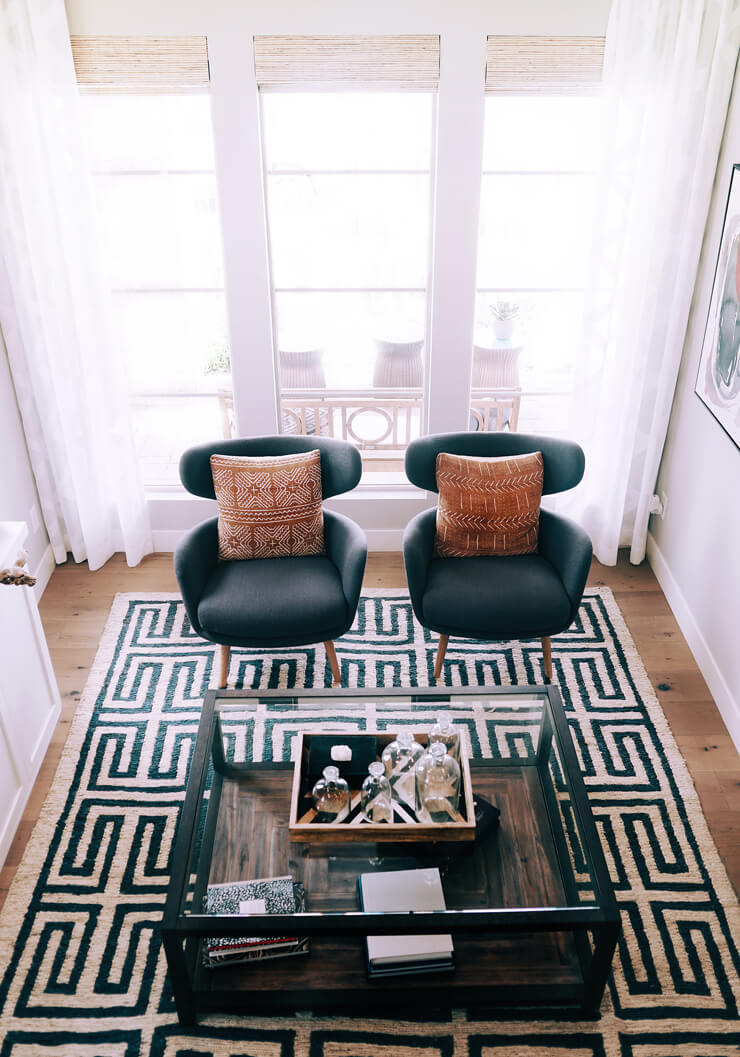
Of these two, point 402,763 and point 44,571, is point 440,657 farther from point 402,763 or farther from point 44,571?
point 44,571

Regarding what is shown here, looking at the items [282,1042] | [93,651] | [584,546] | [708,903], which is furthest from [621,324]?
[282,1042]

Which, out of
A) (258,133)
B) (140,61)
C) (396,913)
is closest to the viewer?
(396,913)

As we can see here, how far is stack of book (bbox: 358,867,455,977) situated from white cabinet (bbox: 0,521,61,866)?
3.85ft

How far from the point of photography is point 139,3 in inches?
117

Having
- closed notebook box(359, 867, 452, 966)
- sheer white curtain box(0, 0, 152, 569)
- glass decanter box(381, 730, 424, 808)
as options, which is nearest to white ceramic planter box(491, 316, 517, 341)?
sheer white curtain box(0, 0, 152, 569)

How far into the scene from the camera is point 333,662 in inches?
121

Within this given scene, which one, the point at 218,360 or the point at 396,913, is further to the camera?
the point at 218,360

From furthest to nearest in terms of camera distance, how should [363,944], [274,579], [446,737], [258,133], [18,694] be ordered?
[258,133]
[274,579]
[18,694]
[446,737]
[363,944]

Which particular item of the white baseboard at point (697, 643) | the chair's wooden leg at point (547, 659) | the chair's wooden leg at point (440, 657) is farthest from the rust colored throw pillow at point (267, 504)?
the white baseboard at point (697, 643)

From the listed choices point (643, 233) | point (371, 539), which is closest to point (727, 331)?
point (643, 233)

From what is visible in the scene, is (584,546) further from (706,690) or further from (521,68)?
(521,68)

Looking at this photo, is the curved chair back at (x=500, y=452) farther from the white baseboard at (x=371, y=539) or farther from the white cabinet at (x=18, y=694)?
the white cabinet at (x=18, y=694)

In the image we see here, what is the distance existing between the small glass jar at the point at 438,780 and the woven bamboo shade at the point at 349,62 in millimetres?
2427

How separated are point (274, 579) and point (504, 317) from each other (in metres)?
1.60
